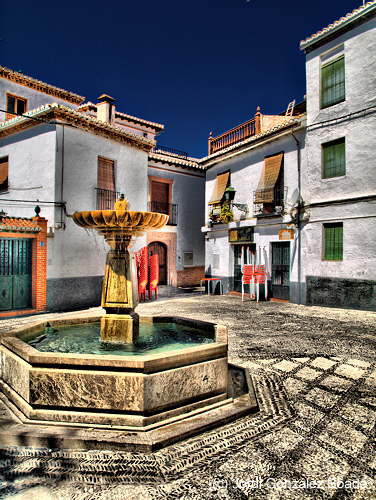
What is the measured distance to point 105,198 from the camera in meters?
12.0

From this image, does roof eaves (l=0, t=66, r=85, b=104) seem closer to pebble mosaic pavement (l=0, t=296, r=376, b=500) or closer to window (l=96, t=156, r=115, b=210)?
window (l=96, t=156, r=115, b=210)

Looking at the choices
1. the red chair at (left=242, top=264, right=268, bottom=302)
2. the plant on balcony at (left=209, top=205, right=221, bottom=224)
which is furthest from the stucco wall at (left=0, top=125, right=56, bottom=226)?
the plant on balcony at (left=209, top=205, right=221, bottom=224)

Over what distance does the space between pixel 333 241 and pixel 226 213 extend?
4.99 meters

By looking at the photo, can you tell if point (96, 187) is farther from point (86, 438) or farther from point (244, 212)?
point (86, 438)

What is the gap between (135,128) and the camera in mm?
19734

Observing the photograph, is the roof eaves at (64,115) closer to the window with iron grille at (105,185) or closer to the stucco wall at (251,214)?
the window with iron grille at (105,185)

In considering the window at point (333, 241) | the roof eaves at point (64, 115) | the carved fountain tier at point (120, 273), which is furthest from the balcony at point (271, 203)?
the carved fountain tier at point (120, 273)

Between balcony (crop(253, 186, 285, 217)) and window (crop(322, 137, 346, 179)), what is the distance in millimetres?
1792

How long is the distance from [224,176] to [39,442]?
534 inches

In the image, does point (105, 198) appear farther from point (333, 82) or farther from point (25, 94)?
point (333, 82)

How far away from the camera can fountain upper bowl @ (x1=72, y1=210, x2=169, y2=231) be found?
396cm

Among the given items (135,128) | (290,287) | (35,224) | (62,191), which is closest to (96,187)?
(62,191)

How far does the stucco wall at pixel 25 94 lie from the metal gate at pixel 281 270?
1235 cm

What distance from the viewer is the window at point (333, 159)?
1026 cm
